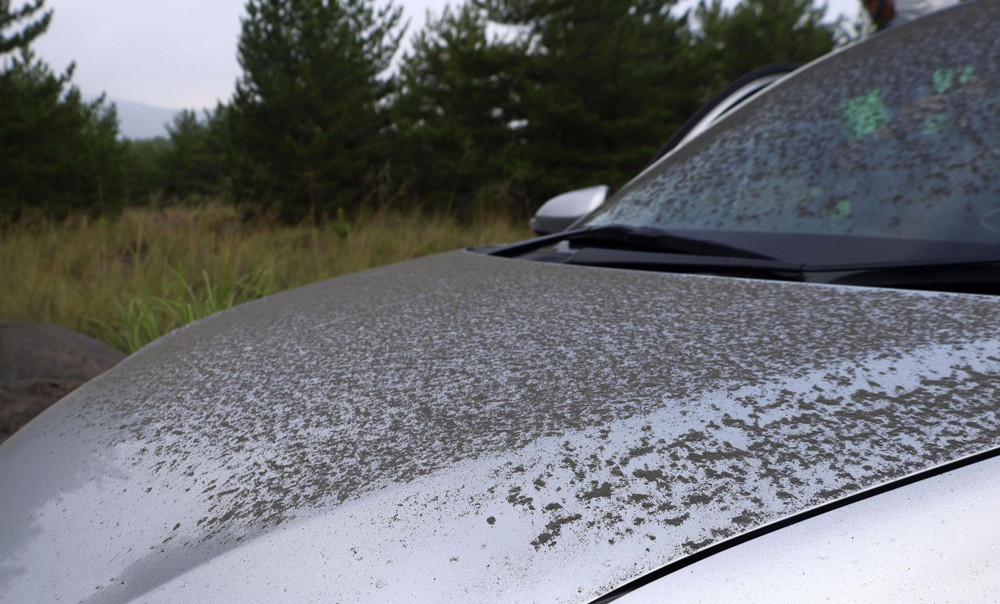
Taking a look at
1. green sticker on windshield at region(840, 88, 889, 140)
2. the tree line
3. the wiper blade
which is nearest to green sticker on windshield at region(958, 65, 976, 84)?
green sticker on windshield at region(840, 88, 889, 140)

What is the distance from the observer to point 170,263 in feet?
15.7

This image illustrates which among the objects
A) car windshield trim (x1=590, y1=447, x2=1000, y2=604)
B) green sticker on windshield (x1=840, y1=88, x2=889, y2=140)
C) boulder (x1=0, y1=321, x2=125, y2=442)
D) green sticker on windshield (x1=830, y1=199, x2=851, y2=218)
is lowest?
boulder (x1=0, y1=321, x2=125, y2=442)

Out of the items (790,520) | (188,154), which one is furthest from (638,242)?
(188,154)

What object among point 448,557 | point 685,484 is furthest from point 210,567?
point 685,484

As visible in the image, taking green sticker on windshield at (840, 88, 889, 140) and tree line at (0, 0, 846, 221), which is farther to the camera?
tree line at (0, 0, 846, 221)

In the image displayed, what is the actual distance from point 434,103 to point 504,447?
55.5ft

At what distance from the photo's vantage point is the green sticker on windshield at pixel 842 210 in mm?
1116

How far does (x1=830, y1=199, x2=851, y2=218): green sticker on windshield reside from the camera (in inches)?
43.9

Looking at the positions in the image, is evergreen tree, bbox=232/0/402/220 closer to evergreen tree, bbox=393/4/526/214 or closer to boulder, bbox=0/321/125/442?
evergreen tree, bbox=393/4/526/214

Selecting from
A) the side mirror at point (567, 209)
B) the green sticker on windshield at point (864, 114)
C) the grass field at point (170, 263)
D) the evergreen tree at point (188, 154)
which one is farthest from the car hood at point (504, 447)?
the evergreen tree at point (188, 154)

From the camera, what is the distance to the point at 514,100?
15.7m

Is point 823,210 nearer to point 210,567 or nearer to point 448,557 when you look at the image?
point 448,557

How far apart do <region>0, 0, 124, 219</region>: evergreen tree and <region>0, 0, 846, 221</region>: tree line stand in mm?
48

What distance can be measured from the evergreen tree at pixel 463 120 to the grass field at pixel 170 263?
749cm
